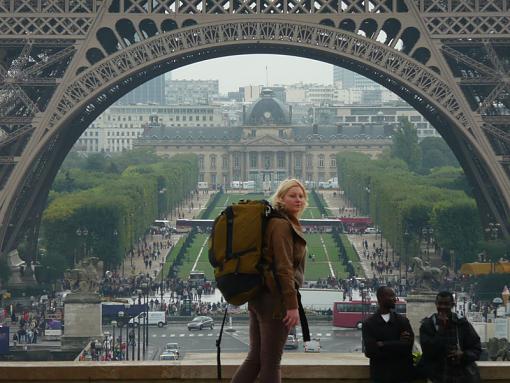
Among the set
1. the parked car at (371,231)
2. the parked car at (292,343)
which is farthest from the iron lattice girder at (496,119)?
the parked car at (371,231)

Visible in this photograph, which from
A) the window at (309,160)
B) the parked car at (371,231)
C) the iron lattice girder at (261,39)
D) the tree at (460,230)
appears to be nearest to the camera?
the iron lattice girder at (261,39)

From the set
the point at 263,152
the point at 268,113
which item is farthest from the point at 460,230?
the point at 268,113

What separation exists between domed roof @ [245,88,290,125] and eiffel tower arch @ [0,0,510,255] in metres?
141

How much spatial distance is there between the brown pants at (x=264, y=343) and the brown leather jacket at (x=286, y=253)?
0.15 meters

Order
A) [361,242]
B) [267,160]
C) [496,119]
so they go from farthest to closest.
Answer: [267,160] → [361,242] → [496,119]

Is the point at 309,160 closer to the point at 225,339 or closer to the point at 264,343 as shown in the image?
the point at 225,339

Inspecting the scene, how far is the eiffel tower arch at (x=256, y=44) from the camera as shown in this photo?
47.0 m

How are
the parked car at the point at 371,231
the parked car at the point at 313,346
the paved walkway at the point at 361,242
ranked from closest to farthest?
1. the parked car at the point at 313,346
2. the paved walkway at the point at 361,242
3. the parked car at the point at 371,231

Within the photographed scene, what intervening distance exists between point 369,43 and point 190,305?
16.9 m

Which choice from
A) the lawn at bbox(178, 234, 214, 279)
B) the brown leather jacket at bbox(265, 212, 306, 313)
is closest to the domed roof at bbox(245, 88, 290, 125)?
the lawn at bbox(178, 234, 214, 279)

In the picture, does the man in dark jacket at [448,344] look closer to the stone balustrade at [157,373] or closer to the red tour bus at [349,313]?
the stone balustrade at [157,373]

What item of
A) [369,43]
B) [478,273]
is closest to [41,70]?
[369,43]

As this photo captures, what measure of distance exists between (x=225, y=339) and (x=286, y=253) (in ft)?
130

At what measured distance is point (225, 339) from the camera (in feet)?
171
